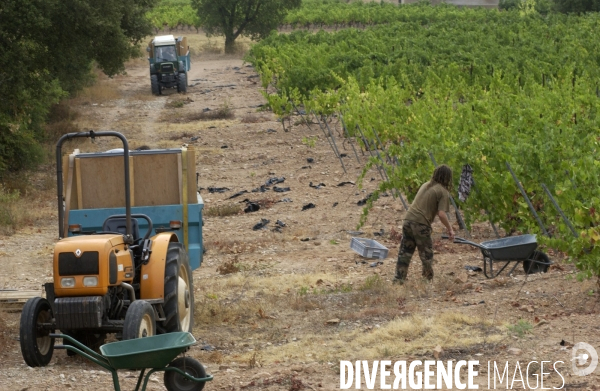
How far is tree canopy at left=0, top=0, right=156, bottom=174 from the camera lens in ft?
58.4

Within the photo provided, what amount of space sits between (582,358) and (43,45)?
47.6 feet

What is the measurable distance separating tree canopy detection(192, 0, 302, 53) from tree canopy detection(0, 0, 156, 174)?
33.8 metres

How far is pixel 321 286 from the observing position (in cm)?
1111

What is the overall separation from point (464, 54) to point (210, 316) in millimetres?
22097

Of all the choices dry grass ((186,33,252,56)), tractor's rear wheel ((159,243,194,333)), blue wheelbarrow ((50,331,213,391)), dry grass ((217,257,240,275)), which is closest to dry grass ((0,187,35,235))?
dry grass ((217,257,240,275))

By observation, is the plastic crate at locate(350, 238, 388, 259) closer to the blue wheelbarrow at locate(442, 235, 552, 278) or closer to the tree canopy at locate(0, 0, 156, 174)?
the blue wheelbarrow at locate(442, 235, 552, 278)

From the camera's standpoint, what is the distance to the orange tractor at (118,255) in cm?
723

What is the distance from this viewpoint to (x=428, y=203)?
10.5 metres

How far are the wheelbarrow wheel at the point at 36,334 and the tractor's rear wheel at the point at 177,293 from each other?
3.04ft

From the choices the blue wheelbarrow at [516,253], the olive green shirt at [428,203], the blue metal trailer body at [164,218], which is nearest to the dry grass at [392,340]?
the blue wheelbarrow at [516,253]

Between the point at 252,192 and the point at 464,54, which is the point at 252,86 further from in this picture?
the point at 252,192

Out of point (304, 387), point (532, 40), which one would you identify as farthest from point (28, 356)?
point (532, 40)

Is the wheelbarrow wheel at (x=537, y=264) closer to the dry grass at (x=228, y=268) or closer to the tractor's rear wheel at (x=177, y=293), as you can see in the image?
the dry grass at (x=228, y=268)

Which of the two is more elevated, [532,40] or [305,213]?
[532,40]
